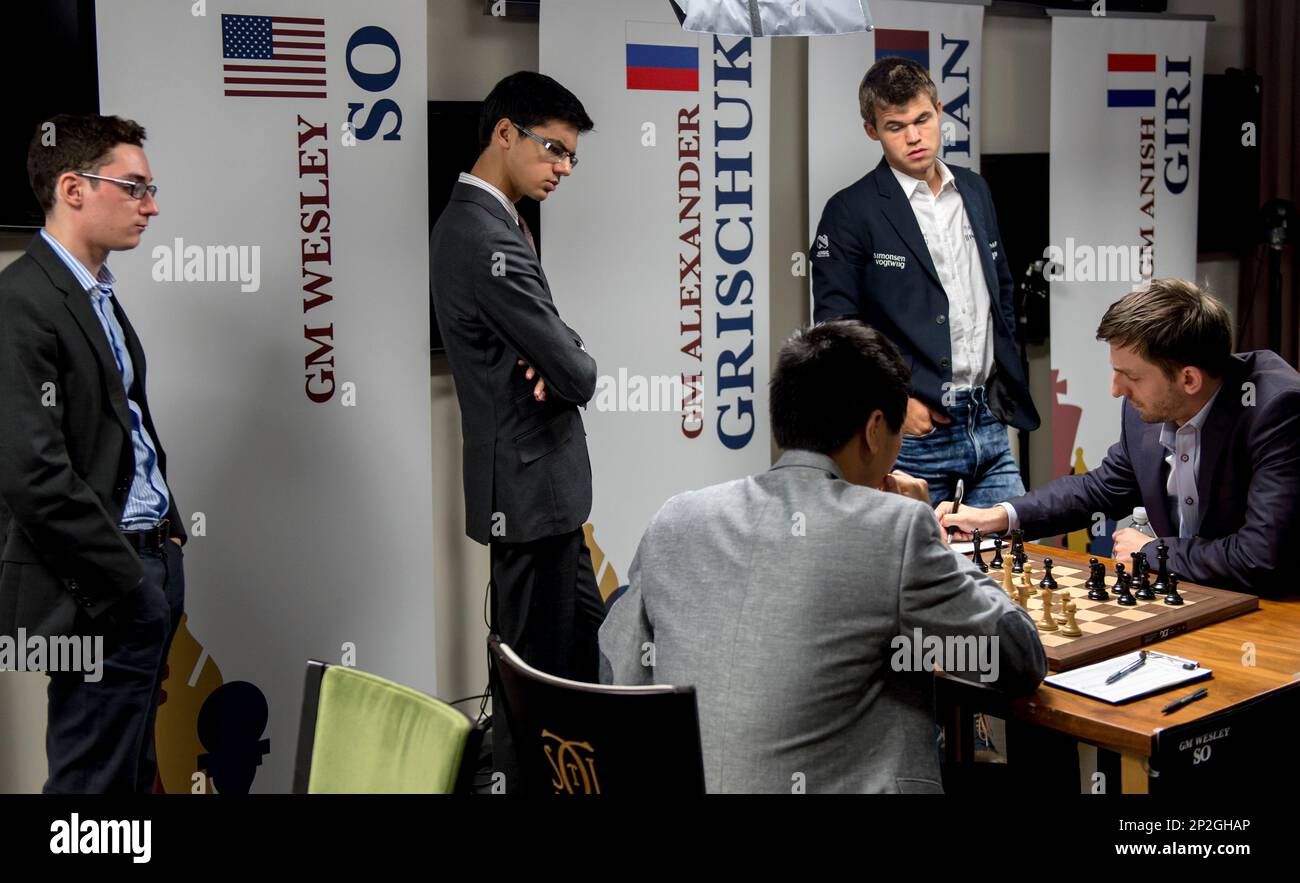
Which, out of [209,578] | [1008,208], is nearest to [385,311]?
[209,578]

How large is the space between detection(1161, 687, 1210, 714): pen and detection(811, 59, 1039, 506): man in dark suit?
1806 mm

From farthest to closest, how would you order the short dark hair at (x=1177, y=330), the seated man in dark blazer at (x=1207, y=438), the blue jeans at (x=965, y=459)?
1. the blue jeans at (x=965, y=459)
2. the short dark hair at (x=1177, y=330)
3. the seated man in dark blazer at (x=1207, y=438)

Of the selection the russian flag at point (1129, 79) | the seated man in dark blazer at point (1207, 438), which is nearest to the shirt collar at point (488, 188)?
the seated man in dark blazer at point (1207, 438)

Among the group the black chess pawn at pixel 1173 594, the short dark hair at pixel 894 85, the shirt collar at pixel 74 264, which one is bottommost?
the black chess pawn at pixel 1173 594

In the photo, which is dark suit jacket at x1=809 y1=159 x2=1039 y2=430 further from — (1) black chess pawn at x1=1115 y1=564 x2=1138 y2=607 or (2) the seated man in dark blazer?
(1) black chess pawn at x1=1115 y1=564 x2=1138 y2=607

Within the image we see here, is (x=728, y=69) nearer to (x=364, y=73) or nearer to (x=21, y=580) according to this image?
(x=364, y=73)

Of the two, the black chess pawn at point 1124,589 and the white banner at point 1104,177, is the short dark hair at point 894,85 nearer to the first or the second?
the white banner at point 1104,177

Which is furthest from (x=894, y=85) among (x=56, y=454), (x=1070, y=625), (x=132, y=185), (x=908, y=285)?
(x=56, y=454)

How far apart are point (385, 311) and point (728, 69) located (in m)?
1.38

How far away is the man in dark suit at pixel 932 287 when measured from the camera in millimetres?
3924

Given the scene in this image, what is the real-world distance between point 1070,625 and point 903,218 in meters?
1.90

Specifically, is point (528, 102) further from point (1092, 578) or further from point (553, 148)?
point (1092, 578)

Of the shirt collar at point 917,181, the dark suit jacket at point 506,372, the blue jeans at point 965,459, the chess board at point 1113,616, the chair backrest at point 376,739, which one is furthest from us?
the shirt collar at point 917,181

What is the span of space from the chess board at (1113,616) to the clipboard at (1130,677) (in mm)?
36
